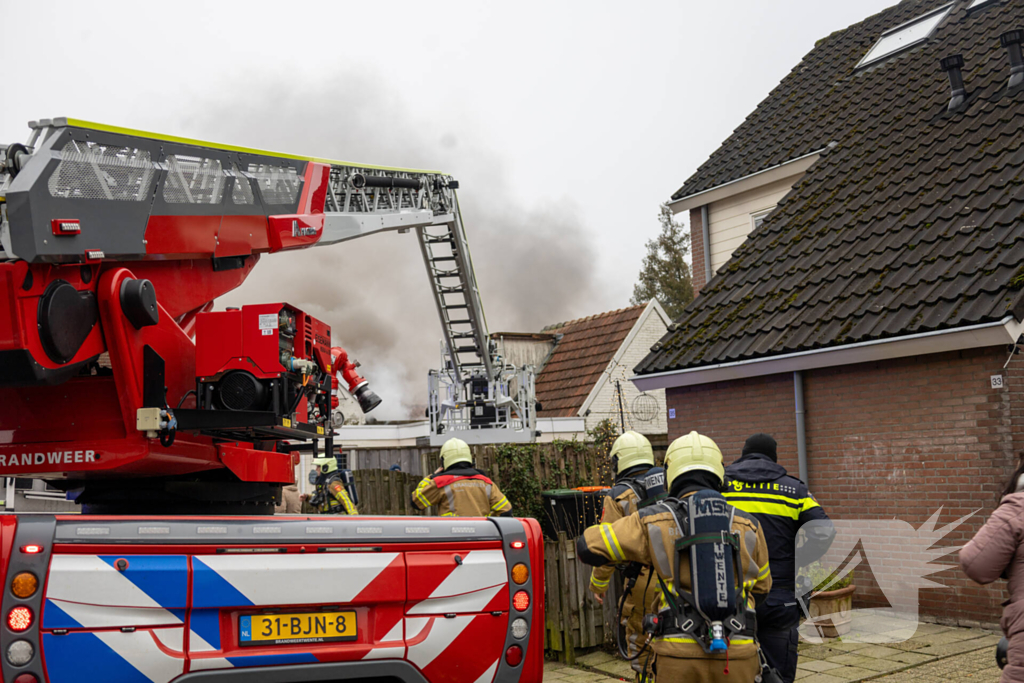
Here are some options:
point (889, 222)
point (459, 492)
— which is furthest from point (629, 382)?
point (459, 492)

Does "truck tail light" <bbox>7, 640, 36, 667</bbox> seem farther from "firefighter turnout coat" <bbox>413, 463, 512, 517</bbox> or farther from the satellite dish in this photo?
the satellite dish

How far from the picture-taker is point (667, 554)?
3910mm

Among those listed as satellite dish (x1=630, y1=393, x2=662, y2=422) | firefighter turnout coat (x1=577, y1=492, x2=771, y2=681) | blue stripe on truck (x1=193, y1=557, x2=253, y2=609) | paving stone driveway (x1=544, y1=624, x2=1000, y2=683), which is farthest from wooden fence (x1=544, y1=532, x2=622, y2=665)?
satellite dish (x1=630, y1=393, x2=662, y2=422)

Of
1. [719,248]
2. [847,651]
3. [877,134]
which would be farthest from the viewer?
[719,248]

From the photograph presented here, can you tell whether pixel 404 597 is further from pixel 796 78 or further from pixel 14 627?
pixel 796 78

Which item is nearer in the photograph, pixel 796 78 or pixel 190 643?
pixel 190 643

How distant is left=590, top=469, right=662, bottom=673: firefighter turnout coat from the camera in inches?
185

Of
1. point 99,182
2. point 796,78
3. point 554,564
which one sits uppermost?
point 796,78

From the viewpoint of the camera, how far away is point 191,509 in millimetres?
4762

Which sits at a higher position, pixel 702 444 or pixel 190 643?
pixel 702 444

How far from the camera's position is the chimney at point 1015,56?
1014 centimetres

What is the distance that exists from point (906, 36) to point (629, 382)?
36.5 ft

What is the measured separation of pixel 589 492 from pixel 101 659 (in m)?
7.18

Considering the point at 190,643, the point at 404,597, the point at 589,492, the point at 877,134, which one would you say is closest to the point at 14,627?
the point at 190,643
